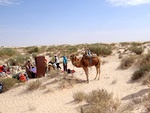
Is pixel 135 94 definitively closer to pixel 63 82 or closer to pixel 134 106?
pixel 134 106

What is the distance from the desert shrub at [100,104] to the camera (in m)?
7.09

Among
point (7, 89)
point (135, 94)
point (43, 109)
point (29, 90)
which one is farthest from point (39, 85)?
point (135, 94)

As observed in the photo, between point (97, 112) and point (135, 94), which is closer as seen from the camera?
point (97, 112)

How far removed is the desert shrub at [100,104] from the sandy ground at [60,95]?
59 centimetres

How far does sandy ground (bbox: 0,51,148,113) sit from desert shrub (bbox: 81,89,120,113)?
59cm

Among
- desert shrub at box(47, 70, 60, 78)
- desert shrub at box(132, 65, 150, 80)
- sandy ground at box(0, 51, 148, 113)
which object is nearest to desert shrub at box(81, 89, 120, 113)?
sandy ground at box(0, 51, 148, 113)

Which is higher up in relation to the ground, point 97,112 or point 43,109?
point 97,112

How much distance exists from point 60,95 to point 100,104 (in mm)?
5118

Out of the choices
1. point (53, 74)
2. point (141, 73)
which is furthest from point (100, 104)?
point (53, 74)

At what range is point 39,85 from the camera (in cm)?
1377

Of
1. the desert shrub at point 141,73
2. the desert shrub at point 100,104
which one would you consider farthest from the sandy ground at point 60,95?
the desert shrub at point 100,104

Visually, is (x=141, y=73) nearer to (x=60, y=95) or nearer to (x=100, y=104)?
(x=60, y=95)

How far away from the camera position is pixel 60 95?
12.4 metres

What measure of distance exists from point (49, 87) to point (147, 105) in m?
6.79
